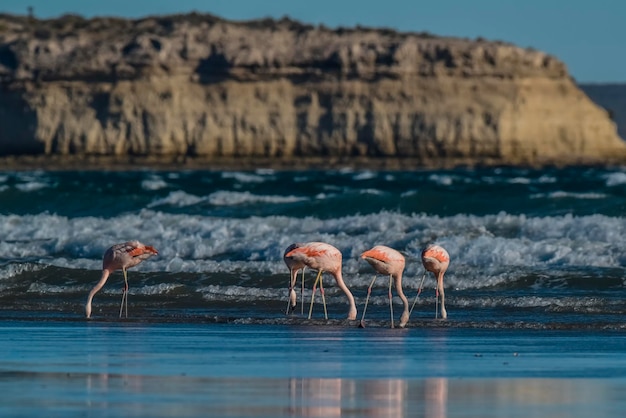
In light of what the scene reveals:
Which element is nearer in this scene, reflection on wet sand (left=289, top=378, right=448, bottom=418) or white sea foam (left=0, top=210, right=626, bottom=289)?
reflection on wet sand (left=289, top=378, right=448, bottom=418)

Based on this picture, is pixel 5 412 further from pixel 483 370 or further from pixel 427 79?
pixel 427 79

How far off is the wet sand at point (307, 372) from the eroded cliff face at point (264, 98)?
71.0 meters

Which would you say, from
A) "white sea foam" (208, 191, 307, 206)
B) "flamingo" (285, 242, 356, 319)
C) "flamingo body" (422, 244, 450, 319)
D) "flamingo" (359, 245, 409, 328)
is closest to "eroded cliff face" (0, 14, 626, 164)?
"white sea foam" (208, 191, 307, 206)

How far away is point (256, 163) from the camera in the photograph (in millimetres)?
84062

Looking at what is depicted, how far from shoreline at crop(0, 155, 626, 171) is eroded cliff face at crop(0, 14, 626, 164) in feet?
2.39

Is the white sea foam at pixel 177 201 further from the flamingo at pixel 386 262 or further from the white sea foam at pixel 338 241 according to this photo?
the flamingo at pixel 386 262

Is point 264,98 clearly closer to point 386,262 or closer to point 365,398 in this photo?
point 386,262

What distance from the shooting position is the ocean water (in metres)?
9.84

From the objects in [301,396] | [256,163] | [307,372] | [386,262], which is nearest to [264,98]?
[256,163]

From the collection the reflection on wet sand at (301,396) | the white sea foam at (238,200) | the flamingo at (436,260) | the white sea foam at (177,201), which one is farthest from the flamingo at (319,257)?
the white sea foam at (177,201)

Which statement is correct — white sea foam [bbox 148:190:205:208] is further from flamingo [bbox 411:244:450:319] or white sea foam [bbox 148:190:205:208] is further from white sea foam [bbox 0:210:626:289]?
flamingo [bbox 411:244:450:319]

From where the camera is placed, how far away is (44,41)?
86.4 meters

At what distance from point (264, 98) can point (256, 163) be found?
4494mm

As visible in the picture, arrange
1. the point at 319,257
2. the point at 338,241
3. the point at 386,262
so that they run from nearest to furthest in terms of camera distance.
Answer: the point at 386,262
the point at 319,257
the point at 338,241
